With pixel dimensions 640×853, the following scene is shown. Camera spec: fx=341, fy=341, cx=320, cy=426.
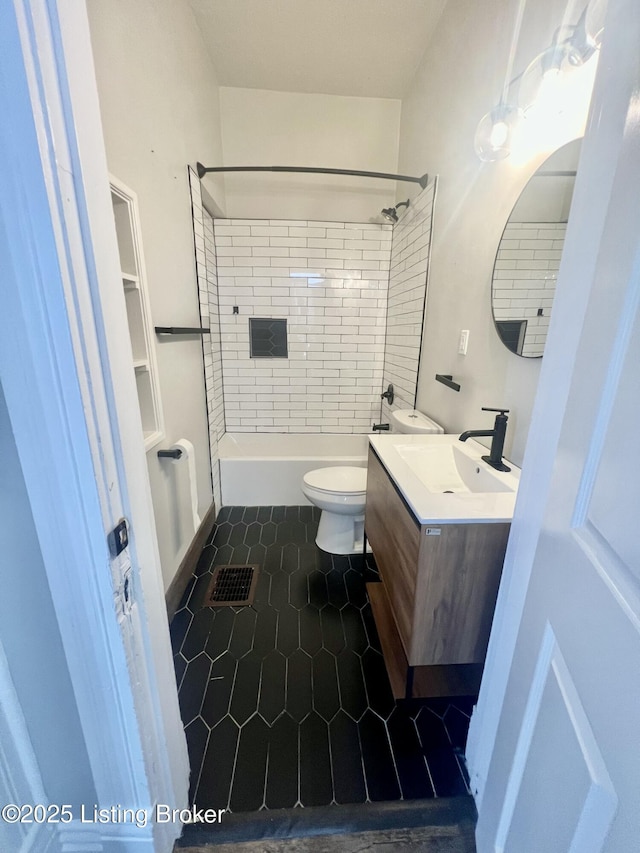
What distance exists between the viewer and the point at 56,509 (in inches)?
22.3

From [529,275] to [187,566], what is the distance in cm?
199

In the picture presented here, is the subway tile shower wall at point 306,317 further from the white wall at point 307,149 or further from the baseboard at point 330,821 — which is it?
the baseboard at point 330,821

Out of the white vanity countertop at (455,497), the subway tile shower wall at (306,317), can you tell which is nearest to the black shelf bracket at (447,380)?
the white vanity countertop at (455,497)

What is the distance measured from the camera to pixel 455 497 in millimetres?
1028

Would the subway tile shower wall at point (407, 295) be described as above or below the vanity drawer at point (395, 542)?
above

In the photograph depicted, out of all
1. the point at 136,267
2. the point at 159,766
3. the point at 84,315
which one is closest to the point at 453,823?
the point at 159,766

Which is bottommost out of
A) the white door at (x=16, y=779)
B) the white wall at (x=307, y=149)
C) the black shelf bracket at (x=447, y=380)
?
the white door at (x=16, y=779)

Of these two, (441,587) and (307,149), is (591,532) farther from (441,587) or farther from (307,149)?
(307,149)

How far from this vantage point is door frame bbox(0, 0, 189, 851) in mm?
431

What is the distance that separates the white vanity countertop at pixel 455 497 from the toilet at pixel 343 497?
0.52 m

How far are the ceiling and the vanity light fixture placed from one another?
1.17m

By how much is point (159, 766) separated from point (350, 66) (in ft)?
11.4

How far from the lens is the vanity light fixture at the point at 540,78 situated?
853mm

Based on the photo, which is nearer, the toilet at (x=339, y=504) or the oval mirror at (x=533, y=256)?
the oval mirror at (x=533, y=256)
